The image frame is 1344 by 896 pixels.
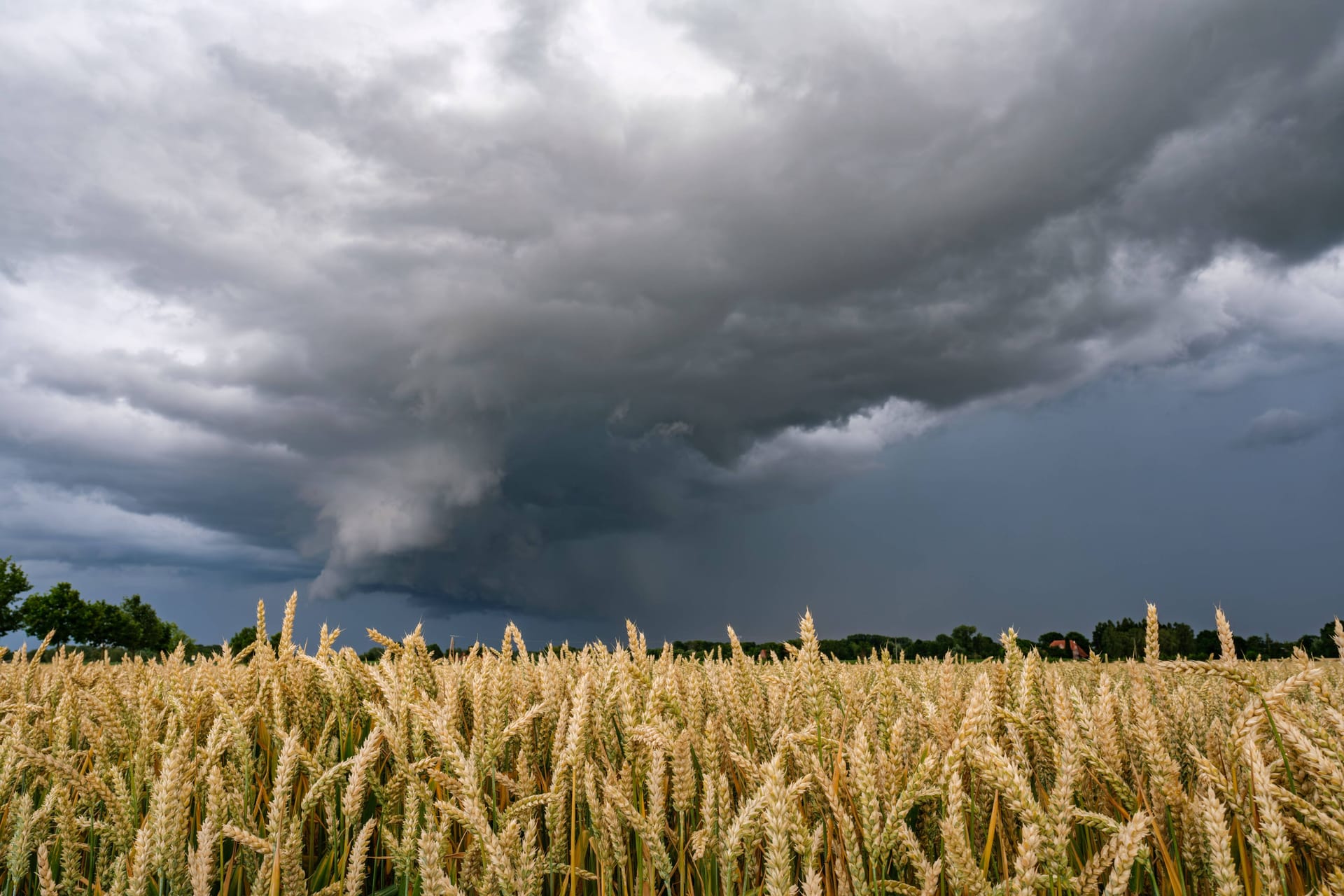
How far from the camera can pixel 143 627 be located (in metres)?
53.9

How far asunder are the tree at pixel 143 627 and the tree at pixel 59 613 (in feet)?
10.3

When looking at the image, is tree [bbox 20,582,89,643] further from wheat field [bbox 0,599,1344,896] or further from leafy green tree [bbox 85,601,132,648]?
wheat field [bbox 0,599,1344,896]

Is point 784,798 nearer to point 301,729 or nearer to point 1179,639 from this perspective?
point 301,729

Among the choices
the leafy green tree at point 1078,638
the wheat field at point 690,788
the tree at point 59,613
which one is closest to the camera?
the wheat field at point 690,788

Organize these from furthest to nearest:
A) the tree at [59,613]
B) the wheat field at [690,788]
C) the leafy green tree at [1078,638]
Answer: the tree at [59,613], the leafy green tree at [1078,638], the wheat field at [690,788]

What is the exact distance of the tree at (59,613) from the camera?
45938 mm

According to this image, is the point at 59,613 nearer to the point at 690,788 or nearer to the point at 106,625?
the point at 106,625

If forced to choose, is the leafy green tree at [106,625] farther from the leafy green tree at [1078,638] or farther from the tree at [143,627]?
the leafy green tree at [1078,638]

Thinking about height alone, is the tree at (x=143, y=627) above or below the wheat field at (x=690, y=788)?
above

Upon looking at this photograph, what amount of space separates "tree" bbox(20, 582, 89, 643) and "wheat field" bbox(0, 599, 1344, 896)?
56.3 m

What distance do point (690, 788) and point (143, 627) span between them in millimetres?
66064

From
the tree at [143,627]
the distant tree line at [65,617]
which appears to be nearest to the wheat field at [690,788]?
the distant tree line at [65,617]

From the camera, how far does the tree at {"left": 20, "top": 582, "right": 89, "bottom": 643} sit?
1809 inches

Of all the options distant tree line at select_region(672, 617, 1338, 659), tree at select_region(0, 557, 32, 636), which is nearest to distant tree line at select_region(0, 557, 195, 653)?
tree at select_region(0, 557, 32, 636)
